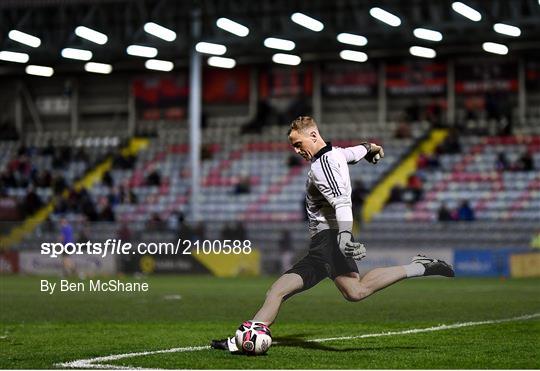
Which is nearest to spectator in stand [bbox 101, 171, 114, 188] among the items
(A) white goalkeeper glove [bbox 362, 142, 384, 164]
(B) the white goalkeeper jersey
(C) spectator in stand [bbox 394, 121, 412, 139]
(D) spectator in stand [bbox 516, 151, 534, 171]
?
(C) spectator in stand [bbox 394, 121, 412, 139]

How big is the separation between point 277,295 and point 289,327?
3946mm

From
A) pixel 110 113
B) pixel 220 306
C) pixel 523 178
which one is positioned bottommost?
pixel 220 306

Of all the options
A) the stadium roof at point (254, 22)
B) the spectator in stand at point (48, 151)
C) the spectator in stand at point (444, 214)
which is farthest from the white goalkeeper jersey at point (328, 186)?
the spectator in stand at point (48, 151)

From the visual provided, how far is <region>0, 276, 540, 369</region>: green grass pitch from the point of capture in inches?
379

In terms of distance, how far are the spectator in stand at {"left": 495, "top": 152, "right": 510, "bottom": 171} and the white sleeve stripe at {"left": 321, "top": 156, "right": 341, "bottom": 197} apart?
94.5ft

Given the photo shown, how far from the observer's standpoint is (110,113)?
51.0 meters

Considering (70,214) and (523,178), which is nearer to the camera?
(523,178)

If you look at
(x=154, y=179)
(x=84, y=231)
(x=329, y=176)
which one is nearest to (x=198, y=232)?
(x=84, y=231)

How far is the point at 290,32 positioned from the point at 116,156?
1251 cm

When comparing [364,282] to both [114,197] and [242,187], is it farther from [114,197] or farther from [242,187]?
[114,197]

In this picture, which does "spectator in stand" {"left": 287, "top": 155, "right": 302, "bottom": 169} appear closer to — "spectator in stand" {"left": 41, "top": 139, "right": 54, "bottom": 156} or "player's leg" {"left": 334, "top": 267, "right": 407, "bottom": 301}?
"spectator in stand" {"left": 41, "top": 139, "right": 54, "bottom": 156}

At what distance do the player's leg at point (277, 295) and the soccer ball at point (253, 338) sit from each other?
78 mm

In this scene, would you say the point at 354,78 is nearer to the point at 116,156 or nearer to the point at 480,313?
the point at 116,156

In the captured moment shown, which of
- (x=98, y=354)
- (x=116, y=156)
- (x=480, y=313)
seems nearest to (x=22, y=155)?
(x=116, y=156)
